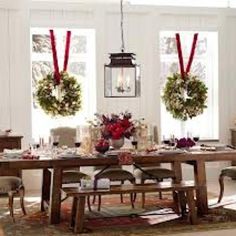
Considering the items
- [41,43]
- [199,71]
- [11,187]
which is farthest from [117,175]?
[199,71]

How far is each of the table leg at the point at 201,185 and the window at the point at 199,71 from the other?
321 centimetres

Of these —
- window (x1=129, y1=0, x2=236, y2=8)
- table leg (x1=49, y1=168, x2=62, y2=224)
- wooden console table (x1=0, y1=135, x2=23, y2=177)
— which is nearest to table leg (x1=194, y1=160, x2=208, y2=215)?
table leg (x1=49, y1=168, x2=62, y2=224)

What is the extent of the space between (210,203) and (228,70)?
3.17 meters

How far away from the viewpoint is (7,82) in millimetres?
8305

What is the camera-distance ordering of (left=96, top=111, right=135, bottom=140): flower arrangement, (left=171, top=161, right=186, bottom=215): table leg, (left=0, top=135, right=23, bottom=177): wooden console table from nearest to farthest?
(left=96, top=111, right=135, bottom=140): flower arrangement < (left=171, top=161, right=186, bottom=215): table leg < (left=0, top=135, right=23, bottom=177): wooden console table

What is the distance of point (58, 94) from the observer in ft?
27.6

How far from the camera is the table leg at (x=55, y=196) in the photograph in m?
5.47

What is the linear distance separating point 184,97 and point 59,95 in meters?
2.01

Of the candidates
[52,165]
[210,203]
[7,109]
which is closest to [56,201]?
[52,165]

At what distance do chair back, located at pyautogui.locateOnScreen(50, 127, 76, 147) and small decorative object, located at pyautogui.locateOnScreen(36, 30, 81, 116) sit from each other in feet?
4.55

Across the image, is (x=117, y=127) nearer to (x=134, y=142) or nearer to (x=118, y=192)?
(x=134, y=142)

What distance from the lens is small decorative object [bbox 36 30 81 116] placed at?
27.4 ft

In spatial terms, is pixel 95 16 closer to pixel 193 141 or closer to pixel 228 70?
pixel 228 70

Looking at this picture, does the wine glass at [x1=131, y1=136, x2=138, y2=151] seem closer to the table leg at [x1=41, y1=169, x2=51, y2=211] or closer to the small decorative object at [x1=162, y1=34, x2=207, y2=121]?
the table leg at [x1=41, y1=169, x2=51, y2=211]
